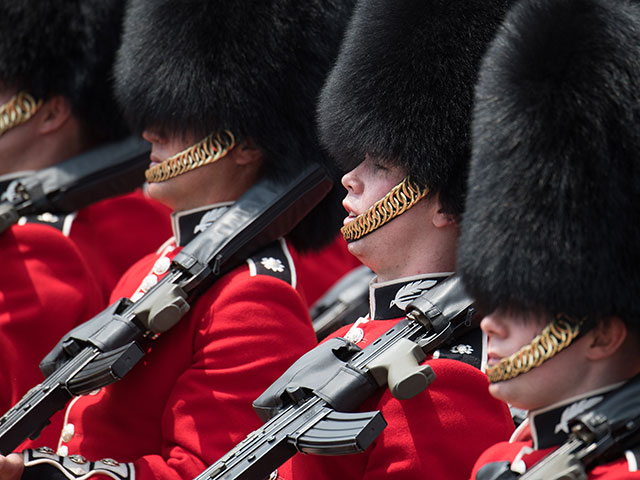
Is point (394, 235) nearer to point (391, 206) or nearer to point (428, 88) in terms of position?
point (391, 206)

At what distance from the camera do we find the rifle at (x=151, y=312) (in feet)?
9.25

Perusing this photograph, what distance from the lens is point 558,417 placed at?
1988 mm

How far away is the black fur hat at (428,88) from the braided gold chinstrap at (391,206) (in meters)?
0.03

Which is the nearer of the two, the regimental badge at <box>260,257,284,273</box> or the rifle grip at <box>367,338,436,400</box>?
the rifle grip at <box>367,338,436,400</box>

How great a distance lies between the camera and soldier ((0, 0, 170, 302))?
3.74 meters

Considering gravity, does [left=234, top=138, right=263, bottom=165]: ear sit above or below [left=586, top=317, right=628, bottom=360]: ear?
below

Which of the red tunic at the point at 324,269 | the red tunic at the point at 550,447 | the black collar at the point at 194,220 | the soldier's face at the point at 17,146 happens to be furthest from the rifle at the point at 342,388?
the red tunic at the point at 324,269

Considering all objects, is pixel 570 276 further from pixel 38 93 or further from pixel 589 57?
pixel 38 93

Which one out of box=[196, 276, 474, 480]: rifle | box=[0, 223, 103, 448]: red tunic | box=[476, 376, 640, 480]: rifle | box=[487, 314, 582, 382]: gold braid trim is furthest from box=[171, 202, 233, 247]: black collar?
box=[476, 376, 640, 480]: rifle

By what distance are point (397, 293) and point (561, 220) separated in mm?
665

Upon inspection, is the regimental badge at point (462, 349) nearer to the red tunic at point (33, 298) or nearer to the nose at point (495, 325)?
the nose at point (495, 325)

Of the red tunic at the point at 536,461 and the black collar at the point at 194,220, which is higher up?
the red tunic at the point at 536,461

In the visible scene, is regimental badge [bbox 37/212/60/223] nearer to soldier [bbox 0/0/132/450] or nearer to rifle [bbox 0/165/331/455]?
soldier [bbox 0/0/132/450]

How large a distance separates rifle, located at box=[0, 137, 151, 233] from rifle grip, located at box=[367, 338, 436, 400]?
1588 millimetres
